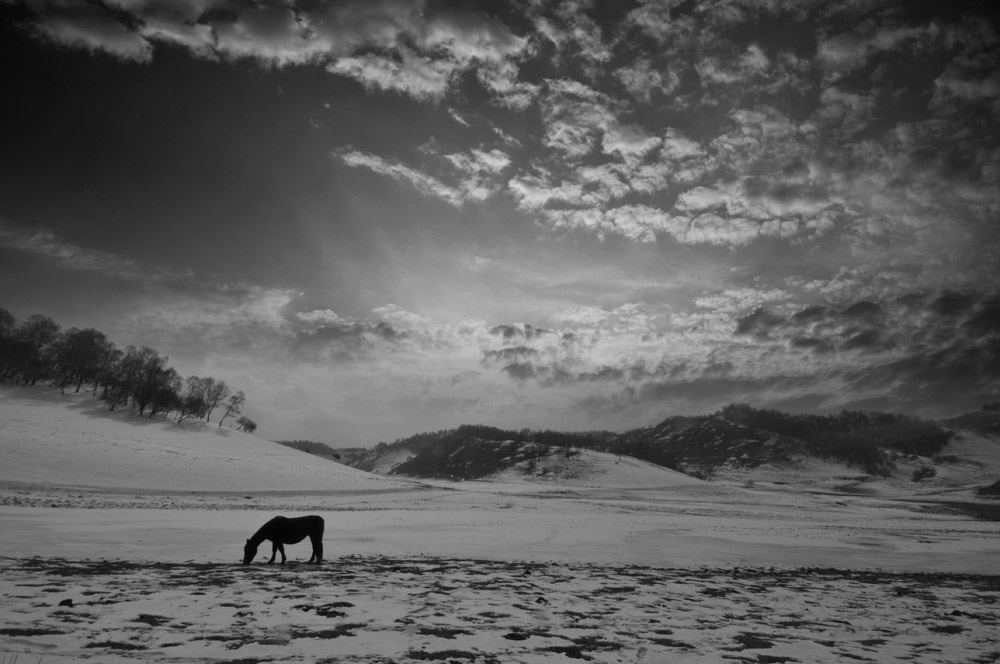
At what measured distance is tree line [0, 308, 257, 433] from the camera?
362ft

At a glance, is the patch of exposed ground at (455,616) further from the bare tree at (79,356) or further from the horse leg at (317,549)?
the bare tree at (79,356)

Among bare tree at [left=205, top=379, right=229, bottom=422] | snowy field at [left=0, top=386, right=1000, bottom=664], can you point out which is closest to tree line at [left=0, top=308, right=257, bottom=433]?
bare tree at [left=205, top=379, right=229, bottom=422]

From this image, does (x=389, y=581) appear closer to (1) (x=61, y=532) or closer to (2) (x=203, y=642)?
(2) (x=203, y=642)

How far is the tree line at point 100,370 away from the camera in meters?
110

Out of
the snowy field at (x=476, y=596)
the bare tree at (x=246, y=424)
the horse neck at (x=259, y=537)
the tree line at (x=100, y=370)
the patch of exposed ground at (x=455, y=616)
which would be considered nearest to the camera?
the patch of exposed ground at (x=455, y=616)

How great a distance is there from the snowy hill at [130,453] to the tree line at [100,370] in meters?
6.56

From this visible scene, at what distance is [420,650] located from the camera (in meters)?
6.83

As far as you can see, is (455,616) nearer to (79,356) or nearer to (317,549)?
(317,549)

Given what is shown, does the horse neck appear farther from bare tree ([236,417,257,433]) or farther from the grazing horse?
bare tree ([236,417,257,433])

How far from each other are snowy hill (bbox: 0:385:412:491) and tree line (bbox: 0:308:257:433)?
6.56m

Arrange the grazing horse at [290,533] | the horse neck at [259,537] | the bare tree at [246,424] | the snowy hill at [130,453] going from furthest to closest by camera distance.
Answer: the bare tree at [246,424] < the snowy hill at [130,453] < the grazing horse at [290,533] < the horse neck at [259,537]

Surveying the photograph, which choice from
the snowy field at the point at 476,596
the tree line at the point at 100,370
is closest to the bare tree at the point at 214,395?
the tree line at the point at 100,370

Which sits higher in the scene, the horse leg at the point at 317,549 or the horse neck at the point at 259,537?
the horse neck at the point at 259,537

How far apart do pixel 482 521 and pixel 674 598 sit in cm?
2328
